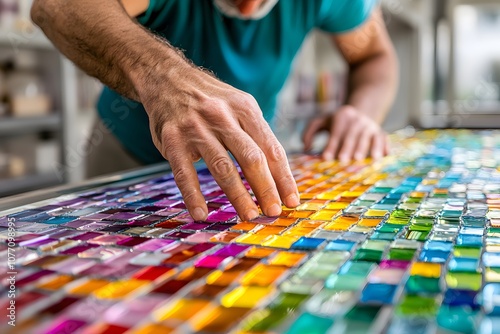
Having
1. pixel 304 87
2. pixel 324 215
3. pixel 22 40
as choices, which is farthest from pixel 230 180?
pixel 304 87

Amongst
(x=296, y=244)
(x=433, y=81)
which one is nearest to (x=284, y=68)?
(x=296, y=244)

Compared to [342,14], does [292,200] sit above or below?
below

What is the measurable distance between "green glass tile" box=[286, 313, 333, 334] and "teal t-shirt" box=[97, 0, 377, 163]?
910 mm

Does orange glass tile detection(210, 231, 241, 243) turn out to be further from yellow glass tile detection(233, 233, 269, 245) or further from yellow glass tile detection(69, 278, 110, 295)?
yellow glass tile detection(69, 278, 110, 295)

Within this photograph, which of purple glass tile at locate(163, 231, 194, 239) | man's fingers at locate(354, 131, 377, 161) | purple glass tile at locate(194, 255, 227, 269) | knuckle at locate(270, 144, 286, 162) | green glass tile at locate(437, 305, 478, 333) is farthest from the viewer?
man's fingers at locate(354, 131, 377, 161)

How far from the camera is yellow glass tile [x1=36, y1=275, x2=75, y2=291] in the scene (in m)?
0.44

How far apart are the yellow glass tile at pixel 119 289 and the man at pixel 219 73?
204 mm

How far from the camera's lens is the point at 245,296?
411 millimetres

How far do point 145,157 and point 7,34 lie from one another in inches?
46.6

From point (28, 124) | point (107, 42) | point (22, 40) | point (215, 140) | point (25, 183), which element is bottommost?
point (25, 183)

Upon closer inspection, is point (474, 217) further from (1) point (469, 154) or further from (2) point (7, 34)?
(2) point (7, 34)

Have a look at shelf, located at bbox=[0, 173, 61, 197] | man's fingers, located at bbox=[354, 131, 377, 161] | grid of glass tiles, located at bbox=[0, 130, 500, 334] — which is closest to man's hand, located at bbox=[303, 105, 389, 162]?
man's fingers, located at bbox=[354, 131, 377, 161]

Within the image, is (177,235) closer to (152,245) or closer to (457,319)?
(152,245)

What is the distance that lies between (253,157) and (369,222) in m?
0.16
